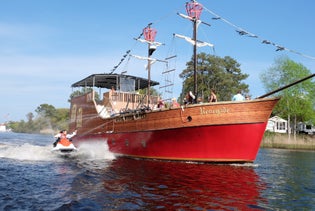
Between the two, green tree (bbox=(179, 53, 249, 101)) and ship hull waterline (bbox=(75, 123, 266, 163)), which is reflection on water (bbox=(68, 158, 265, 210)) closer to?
ship hull waterline (bbox=(75, 123, 266, 163))

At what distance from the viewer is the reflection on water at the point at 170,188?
26.4 ft

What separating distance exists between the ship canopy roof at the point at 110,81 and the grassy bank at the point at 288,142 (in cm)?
2398

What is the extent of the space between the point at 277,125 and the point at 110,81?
43416 millimetres

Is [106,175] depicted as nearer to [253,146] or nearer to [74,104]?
[253,146]

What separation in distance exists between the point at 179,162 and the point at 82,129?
12575 millimetres

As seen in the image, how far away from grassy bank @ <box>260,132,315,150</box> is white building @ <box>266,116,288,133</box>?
44.9ft

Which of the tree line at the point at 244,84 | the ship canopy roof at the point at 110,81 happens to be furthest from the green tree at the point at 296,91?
the ship canopy roof at the point at 110,81

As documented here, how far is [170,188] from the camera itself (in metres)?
10.0

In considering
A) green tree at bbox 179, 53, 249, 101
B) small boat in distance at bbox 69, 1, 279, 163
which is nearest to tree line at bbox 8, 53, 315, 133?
green tree at bbox 179, 53, 249, 101

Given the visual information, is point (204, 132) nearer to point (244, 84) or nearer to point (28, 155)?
point (28, 155)

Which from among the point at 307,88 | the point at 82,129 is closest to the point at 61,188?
the point at 82,129

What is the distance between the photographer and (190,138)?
53.0 ft

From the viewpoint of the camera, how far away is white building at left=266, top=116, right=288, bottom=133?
60312mm

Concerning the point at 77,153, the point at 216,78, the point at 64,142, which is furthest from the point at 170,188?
the point at 216,78
